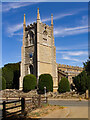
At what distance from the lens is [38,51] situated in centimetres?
4872

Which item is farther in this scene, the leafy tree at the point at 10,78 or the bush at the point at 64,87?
the leafy tree at the point at 10,78

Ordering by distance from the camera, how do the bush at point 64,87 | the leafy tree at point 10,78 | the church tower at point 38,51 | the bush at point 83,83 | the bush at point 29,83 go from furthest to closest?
1. the leafy tree at point 10,78
2. the church tower at point 38,51
3. the bush at point 29,83
4. the bush at point 64,87
5. the bush at point 83,83

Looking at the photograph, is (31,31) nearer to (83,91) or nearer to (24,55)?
(24,55)

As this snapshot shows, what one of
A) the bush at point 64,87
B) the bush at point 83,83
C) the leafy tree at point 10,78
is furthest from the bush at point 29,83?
the leafy tree at point 10,78

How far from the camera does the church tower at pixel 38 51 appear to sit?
49062 mm

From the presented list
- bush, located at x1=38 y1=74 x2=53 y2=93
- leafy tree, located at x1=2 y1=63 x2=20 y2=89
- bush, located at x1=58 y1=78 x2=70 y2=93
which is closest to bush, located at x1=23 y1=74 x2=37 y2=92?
bush, located at x1=38 y1=74 x2=53 y2=93

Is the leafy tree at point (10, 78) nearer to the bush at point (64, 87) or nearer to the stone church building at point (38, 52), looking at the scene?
the stone church building at point (38, 52)

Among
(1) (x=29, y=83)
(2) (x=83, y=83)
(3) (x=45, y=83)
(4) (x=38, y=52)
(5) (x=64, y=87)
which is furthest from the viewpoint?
(4) (x=38, y=52)

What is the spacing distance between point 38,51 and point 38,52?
285 millimetres

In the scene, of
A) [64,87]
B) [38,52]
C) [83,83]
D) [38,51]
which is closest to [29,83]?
[64,87]

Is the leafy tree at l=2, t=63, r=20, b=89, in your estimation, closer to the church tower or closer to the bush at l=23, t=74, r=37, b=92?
the church tower

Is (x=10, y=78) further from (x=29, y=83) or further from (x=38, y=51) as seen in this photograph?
(x=29, y=83)

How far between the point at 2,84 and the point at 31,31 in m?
16.7

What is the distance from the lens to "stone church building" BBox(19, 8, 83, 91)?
49125mm
